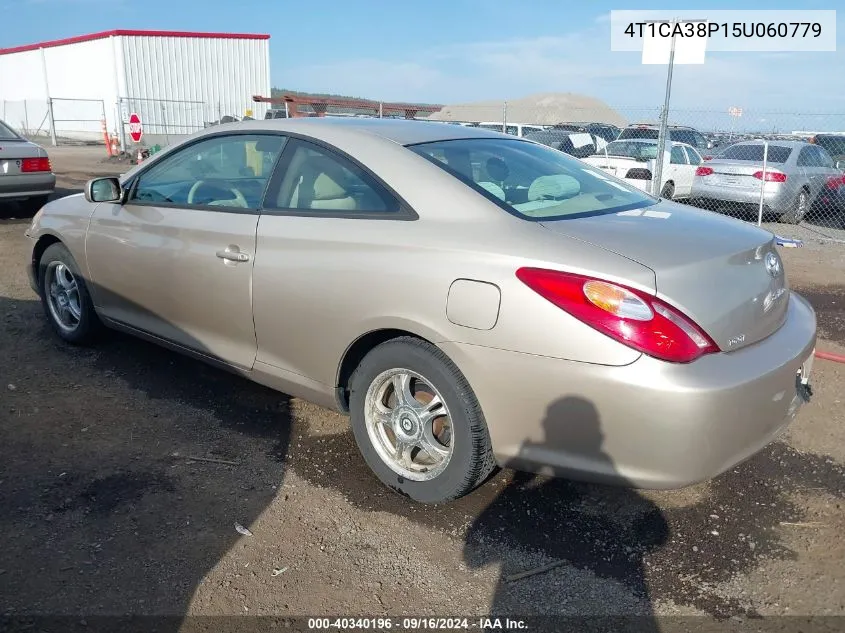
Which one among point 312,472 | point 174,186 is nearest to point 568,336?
point 312,472

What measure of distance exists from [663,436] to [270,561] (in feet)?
4.99

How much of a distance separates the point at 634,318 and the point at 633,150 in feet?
40.1

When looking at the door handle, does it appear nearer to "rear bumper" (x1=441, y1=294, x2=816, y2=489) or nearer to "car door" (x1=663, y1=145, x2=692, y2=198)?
"rear bumper" (x1=441, y1=294, x2=816, y2=489)

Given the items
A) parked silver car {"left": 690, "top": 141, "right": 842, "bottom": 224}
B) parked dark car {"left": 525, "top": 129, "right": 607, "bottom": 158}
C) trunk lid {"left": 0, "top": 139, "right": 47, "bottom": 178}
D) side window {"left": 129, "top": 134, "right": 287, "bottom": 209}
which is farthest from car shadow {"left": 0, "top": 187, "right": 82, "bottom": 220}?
parked silver car {"left": 690, "top": 141, "right": 842, "bottom": 224}

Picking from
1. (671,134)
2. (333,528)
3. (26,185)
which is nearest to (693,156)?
(671,134)

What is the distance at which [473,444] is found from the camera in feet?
9.13

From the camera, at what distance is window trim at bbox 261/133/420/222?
9.84ft

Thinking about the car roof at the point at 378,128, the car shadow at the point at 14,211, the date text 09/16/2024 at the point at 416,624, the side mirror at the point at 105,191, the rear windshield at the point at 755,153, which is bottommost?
the date text 09/16/2024 at the point at 416,624

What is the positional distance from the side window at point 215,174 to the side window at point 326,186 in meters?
0.15

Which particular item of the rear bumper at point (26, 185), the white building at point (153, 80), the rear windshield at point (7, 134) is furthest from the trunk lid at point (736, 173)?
the white building at point (153, 80)

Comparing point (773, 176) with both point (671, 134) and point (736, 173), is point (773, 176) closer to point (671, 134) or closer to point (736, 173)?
point (736, 173)

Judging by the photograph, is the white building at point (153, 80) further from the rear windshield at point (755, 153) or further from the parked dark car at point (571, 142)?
the rear windshield at point (755, 153)

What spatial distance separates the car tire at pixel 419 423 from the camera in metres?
2.78

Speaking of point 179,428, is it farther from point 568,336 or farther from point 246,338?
point 568,336
